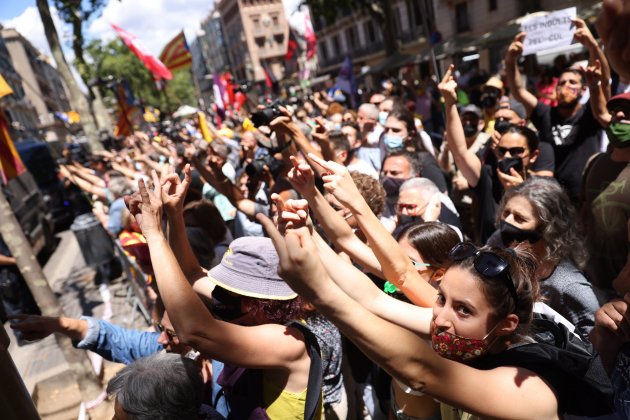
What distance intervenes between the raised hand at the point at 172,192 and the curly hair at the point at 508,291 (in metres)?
1.10

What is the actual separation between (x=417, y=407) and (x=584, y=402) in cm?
74

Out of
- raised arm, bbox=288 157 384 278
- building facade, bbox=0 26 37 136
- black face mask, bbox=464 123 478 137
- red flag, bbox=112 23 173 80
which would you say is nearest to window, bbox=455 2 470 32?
red flag, bbox=112 23 173 80

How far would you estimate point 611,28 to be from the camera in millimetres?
746

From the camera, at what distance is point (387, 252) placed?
1761mm

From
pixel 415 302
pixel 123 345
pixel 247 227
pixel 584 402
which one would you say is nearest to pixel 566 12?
pixel 247 227

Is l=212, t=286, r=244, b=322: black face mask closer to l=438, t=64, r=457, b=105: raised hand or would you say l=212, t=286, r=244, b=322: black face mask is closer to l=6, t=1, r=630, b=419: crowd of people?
l=6, t=1, r=630, b=419: crowd of people

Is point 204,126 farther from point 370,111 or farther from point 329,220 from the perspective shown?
point 329,220

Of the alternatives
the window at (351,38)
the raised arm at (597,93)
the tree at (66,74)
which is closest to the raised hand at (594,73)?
the raised arm at (597,93)

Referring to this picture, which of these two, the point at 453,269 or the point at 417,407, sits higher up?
the point at 453,269

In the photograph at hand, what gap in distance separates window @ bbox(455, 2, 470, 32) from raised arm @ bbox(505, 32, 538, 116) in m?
25.8

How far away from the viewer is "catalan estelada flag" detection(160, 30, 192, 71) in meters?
11.2

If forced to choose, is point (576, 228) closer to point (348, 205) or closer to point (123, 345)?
point (348, 205)

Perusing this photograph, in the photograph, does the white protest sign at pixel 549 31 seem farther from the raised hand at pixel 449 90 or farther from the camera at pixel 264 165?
the camera at pixel 264 165

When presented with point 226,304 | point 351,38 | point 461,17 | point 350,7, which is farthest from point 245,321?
point 351,38
